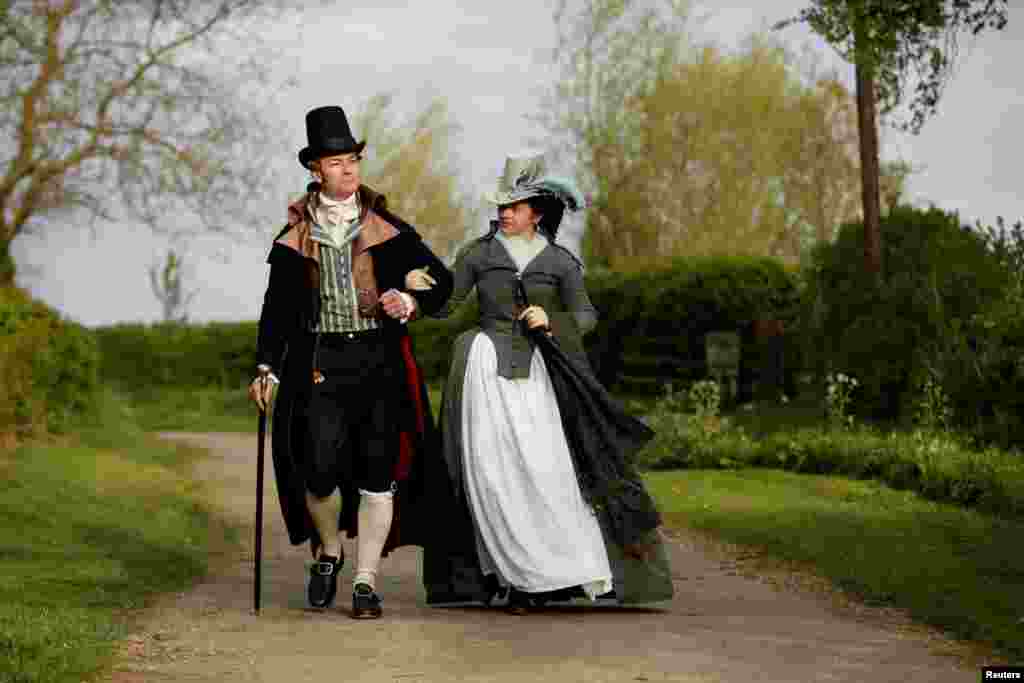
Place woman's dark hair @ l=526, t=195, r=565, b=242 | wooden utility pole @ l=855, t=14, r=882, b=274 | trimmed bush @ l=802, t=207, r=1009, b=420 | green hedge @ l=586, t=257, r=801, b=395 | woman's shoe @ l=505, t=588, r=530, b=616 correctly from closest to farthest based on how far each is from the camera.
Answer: woman's shoe @ l=505, t=588, r=530, b=616, woman's dark hair @ l=526, t=195, r=565, b=242, trimmed bush @ l=802, t=207, r=1009, b=420, wooden utility pole @ l=855, t=14, r=882, b=274, green hedge @ l=586, t=257, r=801, b=395

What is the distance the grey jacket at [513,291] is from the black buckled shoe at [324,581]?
1.36 metres

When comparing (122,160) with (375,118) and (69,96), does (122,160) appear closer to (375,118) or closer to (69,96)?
(69,96)

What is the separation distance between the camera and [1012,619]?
7973 mm

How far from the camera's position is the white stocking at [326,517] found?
8.27m

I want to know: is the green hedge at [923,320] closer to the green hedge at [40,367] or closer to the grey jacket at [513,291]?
the grey jacket at [513,291]

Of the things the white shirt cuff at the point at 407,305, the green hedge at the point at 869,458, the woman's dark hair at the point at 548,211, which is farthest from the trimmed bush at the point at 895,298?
the white shirt cuff at the point at 407,305

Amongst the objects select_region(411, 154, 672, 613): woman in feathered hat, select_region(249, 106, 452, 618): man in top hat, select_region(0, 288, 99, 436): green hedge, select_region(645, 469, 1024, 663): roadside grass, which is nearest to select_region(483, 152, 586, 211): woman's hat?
select_region(411, 154, 672, 613): woman in feathered hat

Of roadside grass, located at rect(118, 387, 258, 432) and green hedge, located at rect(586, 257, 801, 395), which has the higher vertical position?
green hedge, located at rect(586, 257, 801, 395)

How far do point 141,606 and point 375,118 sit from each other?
37096 millimetres

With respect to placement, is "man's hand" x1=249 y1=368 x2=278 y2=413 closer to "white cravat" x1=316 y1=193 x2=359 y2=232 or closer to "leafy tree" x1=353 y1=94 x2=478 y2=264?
"white cravat" x1=316 y1=193 x2=359 y2=232

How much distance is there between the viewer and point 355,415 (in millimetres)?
8172

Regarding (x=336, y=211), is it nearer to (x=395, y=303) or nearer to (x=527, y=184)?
(x=395, y=303)

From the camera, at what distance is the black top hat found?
317 inches

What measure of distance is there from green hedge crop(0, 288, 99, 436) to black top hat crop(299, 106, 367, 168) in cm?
1025
